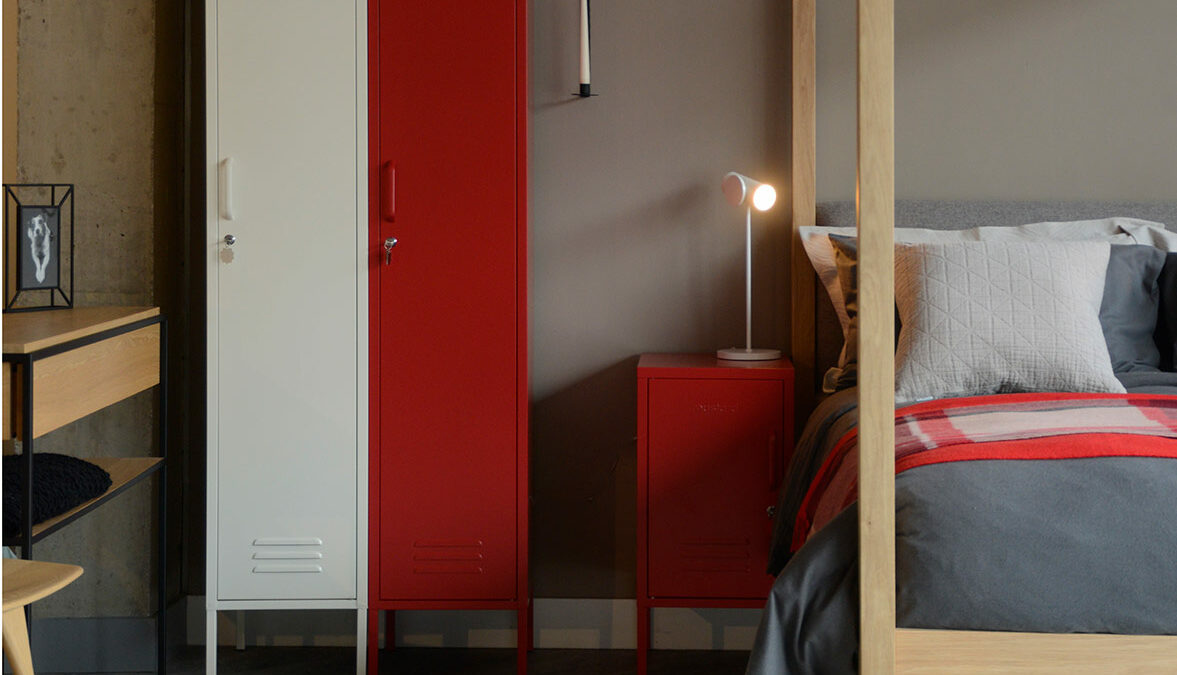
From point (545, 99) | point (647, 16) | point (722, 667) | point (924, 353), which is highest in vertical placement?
point (647, 16)

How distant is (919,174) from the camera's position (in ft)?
9.70

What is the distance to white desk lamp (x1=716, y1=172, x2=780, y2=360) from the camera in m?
2.68

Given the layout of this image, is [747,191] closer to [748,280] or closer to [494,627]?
[748,280]

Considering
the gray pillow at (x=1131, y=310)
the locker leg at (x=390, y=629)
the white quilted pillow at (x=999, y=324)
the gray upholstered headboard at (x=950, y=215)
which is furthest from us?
the locker leg at (x=390, y=629)

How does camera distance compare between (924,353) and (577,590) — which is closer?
(924,353)

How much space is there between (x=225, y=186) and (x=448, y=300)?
607 mm

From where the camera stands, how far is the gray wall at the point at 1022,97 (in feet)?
9.51

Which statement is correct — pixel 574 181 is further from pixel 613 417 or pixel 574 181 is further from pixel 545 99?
pixel 613 417

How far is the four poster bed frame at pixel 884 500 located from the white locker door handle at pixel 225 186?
5.44 ft

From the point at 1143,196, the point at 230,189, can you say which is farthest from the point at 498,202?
the point at 1143,196

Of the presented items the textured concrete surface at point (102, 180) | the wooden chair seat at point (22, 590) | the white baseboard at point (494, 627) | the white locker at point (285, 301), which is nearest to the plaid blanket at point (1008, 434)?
the white baseboard at point (494, 627)

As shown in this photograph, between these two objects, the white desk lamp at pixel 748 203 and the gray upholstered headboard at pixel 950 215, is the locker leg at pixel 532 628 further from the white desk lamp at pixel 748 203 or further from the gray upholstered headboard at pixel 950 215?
the gray upholstered headboard at pixel 950 215

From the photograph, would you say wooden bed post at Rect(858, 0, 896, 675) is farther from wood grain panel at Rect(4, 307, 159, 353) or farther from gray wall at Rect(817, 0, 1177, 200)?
gray wall at Rect(817, 0, 1177, 200)

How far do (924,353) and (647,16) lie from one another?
1.30 m
